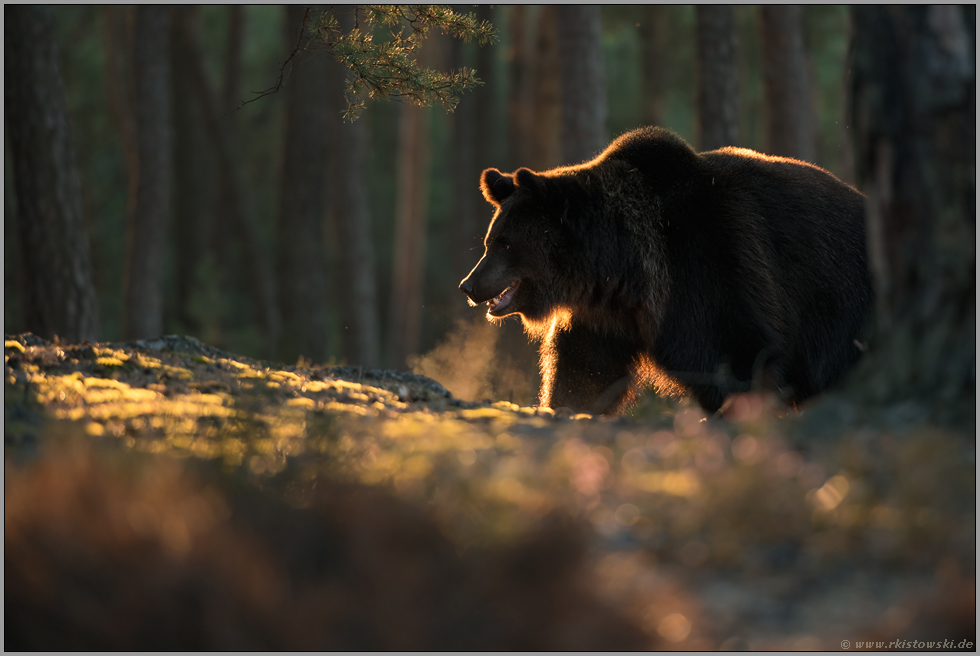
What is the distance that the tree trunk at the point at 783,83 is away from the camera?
1487 cm

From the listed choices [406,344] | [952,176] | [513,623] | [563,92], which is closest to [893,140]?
[952,176]

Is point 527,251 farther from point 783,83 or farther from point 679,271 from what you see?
point 783,83

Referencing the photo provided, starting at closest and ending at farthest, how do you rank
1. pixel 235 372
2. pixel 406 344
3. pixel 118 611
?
pixel 118 611 → pixel 235 372 → pixel 406 344

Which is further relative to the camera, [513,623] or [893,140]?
[893,140]

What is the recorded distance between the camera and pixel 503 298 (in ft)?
22.8

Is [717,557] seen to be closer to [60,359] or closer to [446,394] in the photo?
[446,394]

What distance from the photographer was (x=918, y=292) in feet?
12.3

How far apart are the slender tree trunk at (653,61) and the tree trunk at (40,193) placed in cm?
1692

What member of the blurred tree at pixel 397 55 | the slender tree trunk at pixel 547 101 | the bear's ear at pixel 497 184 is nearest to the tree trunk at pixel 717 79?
the slender tree trunk at pixel 547 101

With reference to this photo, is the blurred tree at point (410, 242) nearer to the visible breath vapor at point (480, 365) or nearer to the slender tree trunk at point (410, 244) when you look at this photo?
the slender tree trunk at point (410, 244)

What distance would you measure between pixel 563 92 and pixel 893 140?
9199mm

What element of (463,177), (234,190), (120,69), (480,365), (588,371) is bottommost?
→ (480,365)

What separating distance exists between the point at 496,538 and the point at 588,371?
4540 millimetres

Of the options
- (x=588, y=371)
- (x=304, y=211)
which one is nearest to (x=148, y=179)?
(x=304, y=211)
